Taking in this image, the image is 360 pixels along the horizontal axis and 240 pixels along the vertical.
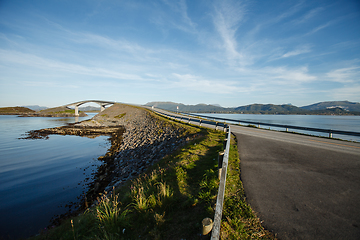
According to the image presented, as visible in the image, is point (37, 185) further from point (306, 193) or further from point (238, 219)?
point (306, 193)

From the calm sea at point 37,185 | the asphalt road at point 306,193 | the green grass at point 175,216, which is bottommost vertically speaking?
the calm sea at point 37,185

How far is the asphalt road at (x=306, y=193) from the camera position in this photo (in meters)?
3.67

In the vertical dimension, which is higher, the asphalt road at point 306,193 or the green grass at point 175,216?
the asphalt road at point 306,193

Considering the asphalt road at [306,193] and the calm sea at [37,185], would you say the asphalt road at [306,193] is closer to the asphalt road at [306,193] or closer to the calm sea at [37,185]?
the asphalt road at [306,193]

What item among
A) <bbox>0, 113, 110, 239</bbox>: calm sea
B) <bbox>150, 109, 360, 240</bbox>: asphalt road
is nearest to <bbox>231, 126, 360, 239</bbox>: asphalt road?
<bbox>150, 109, 360, 240</bbox>: asphalt road

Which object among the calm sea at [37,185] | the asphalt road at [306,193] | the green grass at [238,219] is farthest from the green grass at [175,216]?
the calm sea at [37,185]

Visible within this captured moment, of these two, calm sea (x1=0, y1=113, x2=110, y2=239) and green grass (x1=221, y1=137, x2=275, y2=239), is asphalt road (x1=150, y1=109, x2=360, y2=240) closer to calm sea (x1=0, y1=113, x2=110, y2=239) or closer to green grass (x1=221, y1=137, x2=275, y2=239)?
green grass (x1=221, y1=137, x2=275, y2=239)

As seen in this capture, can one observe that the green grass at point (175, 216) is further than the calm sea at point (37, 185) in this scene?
No

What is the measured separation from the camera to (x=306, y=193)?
5125 mm

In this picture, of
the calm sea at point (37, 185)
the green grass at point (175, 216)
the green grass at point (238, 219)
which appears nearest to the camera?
the green grass at point (238, 219)

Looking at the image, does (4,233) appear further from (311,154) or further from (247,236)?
Result: (311,154)

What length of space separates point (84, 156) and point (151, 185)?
17477mm

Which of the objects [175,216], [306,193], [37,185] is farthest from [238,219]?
[37,185]

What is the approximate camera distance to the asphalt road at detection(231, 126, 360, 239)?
3666 mm
